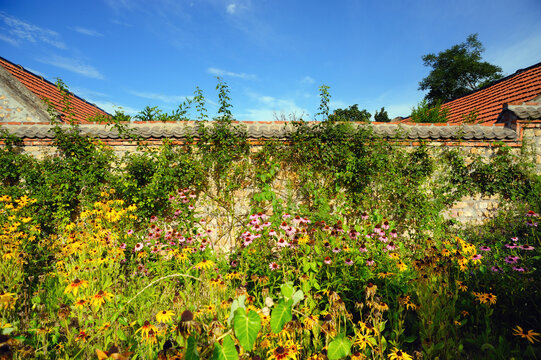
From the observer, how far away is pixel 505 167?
4758 millimetres

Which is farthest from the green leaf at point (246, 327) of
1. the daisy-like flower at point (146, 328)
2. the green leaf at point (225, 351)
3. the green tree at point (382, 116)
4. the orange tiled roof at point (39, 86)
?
the green tree at point (382, 116)

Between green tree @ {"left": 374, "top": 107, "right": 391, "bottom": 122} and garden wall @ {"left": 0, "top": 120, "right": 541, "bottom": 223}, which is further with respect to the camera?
green tree @ {"left": 374, "top": 107, "right": 391, "bottom": 122}

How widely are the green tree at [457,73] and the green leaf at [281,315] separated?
26.4 metres

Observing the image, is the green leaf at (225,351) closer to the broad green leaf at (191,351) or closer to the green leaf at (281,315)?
the broad green leaf at (191,351)

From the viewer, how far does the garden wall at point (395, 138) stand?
4.69 m

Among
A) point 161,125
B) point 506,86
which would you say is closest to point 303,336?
A: point 161,125

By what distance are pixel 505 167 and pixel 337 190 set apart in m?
3.27

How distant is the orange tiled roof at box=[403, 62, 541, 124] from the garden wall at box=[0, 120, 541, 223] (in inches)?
81.1

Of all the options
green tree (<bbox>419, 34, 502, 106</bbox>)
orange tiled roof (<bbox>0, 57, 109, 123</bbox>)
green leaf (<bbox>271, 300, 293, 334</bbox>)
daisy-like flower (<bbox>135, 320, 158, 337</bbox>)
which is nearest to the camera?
green leaf (<bbox>271, 300, 293, 334</bbox>)

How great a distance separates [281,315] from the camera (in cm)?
129

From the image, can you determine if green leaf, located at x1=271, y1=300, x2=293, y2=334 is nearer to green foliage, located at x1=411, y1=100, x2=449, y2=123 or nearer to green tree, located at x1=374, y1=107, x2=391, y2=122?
green foliage, located at x1=411, y1=100, x2=449, y2=123

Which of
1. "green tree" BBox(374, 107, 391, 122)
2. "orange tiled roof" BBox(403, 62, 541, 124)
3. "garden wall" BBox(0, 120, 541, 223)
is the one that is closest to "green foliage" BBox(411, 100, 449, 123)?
"orange tiled roof" BBox(403, 62, 541, 124)

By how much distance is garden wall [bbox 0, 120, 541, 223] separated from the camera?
469 centimetres

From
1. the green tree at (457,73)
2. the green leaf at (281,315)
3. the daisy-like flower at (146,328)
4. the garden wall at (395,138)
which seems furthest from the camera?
the green tree at (457,73)
